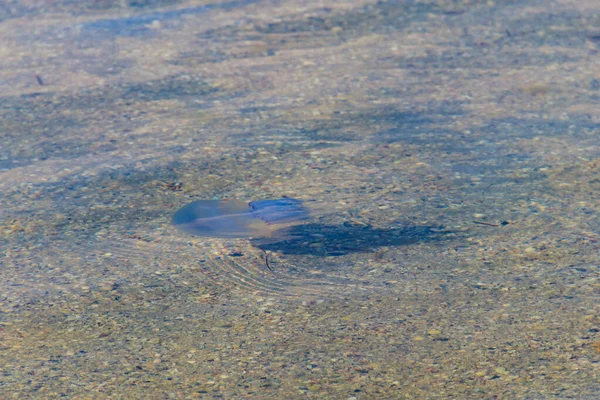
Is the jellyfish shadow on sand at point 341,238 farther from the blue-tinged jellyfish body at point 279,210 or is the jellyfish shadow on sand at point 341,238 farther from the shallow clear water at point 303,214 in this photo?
the blue-tinged jellyfish body at point 279,210

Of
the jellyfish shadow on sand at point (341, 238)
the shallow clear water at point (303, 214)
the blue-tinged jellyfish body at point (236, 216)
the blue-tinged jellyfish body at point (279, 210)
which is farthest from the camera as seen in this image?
the blue-tinged jellyfish body at point (279, 210)

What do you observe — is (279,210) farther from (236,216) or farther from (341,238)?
(341,238)

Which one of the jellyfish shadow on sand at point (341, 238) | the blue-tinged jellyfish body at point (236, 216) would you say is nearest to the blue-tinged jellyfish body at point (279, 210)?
the blue-tinged jellyfish body at point (236, 216)

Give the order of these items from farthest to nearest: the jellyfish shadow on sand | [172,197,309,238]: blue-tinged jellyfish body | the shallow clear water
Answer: [172,197,309,238]: blue-tinged jellyfish body → the jellyfish shadow on sand → the shallow clear water

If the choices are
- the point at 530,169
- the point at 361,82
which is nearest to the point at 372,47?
the point at 361,82

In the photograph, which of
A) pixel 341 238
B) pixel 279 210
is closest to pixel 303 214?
pixel 279 210

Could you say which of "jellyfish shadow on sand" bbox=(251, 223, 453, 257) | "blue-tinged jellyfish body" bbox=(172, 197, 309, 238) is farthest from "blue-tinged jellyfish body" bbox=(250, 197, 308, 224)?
"jellyfish shadow on sand" bbox=(251, 223, 453, 257)

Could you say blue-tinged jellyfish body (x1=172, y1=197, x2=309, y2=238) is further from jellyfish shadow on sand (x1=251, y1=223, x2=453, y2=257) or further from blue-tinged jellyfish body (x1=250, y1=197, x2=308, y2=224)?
jellyfish shadow on sand (x1=251, y1=223, x2=453, y2=257)

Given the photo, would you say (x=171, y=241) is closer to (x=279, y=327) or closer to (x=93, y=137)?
(x=279, y=327)
